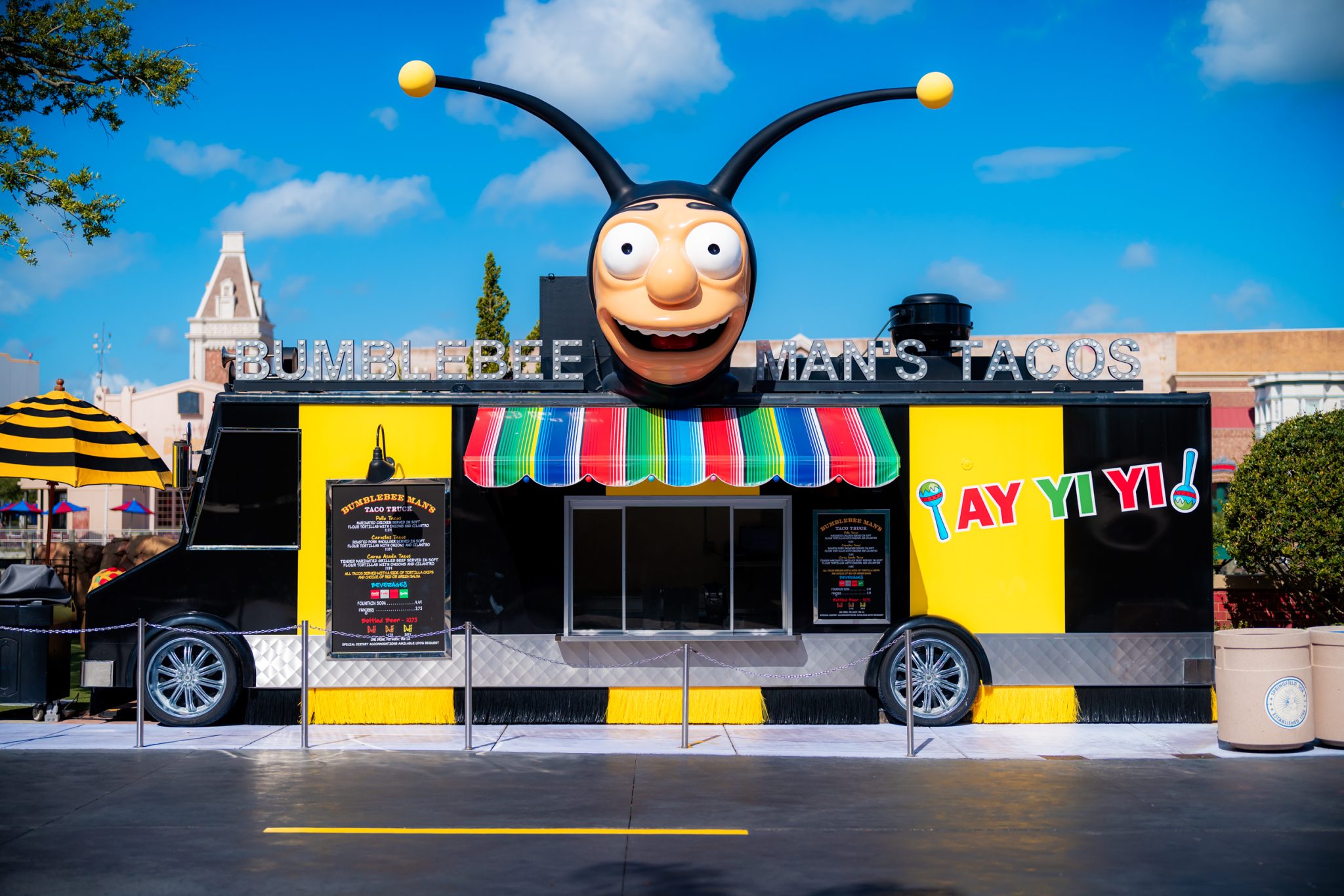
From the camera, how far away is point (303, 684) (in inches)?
448

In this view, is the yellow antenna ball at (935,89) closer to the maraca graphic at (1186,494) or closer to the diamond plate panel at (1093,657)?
the maraca graphic at (1186,494)

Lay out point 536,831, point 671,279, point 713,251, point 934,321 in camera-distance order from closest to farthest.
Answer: point 536,831 < point 671,279 < point 713,251 < point 934,321

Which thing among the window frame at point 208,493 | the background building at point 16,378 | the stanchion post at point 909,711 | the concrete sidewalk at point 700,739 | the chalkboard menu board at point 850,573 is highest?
the background building at point 16,378

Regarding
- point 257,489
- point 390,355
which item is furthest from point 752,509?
point 257,489

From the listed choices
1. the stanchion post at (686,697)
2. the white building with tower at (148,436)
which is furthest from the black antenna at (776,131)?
the white building with tower at (148,436)

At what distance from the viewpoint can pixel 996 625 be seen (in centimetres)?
1236

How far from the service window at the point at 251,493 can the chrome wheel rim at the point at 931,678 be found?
19.7 feet

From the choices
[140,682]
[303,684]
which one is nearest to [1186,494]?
[303,684]

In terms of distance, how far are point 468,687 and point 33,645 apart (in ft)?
14.7

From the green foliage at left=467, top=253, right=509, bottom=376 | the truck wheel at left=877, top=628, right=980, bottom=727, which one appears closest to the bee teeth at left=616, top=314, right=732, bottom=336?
the truck wheel at left=877, top=628, right=980, bottom=727

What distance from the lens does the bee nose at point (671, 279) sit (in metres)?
11.5

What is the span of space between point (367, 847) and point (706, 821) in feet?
7.31

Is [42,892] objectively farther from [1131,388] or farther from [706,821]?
[1131,388]

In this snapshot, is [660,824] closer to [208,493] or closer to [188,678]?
[188,678]
